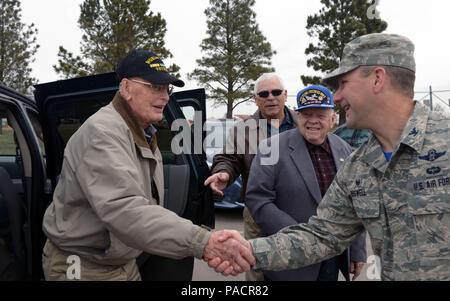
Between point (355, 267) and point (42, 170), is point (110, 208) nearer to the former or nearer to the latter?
point (42, 170)

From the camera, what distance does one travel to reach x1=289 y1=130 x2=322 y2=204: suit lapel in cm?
231

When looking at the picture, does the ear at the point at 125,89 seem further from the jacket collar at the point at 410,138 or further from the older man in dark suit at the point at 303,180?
the jacket collar at the point at 410,138

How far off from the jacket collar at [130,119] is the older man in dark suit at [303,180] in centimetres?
89

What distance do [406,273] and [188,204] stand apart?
62.5 inches

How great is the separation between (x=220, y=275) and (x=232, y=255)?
86.6 inches

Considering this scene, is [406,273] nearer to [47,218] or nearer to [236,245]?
[236,245]

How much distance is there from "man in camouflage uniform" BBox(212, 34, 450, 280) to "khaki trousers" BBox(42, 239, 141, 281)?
124 cm

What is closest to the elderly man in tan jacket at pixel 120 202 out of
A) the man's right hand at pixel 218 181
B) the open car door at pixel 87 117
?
the open car door at pixel 87 117

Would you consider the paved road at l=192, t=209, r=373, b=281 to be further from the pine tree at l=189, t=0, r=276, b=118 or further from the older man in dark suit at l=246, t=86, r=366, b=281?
the pine tree at l=189, t=0, r=276, b=118

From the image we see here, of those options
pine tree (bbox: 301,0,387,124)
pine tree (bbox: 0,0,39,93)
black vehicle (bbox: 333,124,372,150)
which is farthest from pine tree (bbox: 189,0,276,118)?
black vehicle (bbox: 333,124,372,150)

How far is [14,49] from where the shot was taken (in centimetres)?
2239

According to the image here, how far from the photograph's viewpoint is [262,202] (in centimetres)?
237

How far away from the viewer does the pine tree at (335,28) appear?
2981 centimetres
